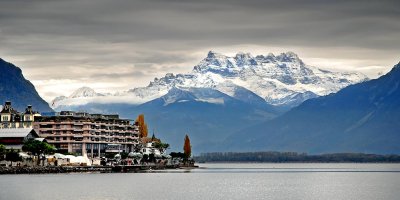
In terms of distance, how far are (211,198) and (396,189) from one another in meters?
41.8

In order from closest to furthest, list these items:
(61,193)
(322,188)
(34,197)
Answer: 1. (34,197)
2. (61,193)
3. (322,188)

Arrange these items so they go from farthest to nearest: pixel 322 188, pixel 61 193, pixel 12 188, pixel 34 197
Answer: pixel 322 188 < pixel 12 188 < pixel 61 193 < pixel 34 197

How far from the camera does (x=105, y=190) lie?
16838 cm

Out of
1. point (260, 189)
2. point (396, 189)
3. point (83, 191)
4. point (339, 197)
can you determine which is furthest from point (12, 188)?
point (396, 189)

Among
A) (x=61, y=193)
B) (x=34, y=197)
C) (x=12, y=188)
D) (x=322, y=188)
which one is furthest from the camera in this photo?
(x=322, y=188)

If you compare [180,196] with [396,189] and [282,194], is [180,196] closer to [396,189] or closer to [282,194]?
[282,194]

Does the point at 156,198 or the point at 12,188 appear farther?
the point at 12,188

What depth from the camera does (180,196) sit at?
6152 inches

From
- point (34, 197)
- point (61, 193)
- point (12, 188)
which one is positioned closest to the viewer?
point (34, 197)

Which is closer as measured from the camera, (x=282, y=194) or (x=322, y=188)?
(x=282, y=194)

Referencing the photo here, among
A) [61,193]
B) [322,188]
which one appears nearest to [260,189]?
[322,188]

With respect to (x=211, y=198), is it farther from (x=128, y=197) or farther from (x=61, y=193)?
(x=61, y=193)

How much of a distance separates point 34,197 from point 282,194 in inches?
1577

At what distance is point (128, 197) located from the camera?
15312cm
